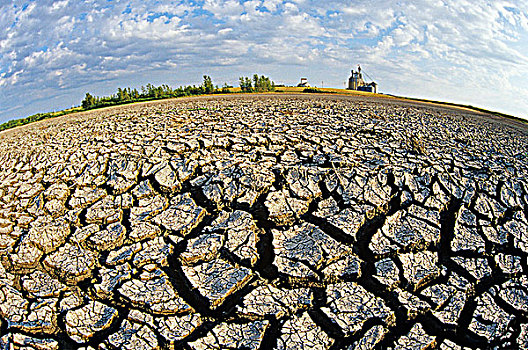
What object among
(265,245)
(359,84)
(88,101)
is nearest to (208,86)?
(88,101)

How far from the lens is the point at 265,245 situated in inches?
122

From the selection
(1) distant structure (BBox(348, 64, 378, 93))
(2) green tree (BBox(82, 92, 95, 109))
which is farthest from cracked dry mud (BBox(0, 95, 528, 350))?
(1) distant structure (BBox(348, 64, 378, 93))

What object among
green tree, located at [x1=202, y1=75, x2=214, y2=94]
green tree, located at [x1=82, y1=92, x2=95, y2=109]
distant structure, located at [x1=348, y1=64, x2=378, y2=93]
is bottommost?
green tree, located at [x1=82, y1=92, x2=95, y2=109]

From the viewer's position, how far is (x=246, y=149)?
4613 millimetres

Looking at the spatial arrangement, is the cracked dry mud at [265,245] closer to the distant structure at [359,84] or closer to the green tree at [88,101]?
the green tree at [88,101]

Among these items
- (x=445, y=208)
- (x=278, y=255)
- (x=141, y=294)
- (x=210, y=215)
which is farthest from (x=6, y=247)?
(x=445, y=208)

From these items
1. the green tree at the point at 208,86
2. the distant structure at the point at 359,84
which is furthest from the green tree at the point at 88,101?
the distant structure at the point at 359,84

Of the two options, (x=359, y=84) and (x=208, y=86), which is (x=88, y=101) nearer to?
(x=208, y=86)

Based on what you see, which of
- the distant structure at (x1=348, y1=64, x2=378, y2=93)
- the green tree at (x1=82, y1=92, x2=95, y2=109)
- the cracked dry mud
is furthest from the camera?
the distant structure at (x1=348, y1=64, x2=378, y2=93)

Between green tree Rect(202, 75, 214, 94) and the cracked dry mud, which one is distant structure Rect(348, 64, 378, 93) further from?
the cracked dry mud

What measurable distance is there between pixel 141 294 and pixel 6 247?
1.84 meters

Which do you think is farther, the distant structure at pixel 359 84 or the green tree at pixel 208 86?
the distant structure at pixel 359 84

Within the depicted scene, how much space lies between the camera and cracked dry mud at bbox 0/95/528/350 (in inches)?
97.5

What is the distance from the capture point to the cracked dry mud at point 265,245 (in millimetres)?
2477
